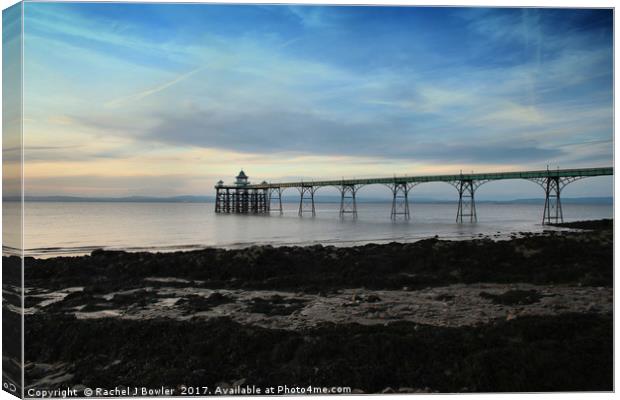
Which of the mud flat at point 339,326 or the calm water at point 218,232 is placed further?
the calm water at point 218,232

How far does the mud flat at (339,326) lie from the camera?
442 centimetres

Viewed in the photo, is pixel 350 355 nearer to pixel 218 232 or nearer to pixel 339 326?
pixel 339 326

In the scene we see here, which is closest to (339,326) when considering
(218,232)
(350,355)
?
(350,355)

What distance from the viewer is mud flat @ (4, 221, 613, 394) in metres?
4.42

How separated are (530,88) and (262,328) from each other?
4.45m

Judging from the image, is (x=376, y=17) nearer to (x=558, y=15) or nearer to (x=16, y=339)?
(x=558, y=15)

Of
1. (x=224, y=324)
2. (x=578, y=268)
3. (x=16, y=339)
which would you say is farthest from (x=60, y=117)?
(x=578, y=268)

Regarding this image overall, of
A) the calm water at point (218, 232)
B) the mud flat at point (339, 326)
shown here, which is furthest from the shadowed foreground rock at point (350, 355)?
the calm water at point (218, 232)

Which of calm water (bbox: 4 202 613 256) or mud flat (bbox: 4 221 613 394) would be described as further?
calm water (bbox: 4 202 613 256)

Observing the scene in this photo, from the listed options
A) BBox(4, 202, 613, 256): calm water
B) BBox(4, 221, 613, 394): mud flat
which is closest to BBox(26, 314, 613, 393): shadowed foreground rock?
BBox(4, 221, 613, 394): mud flat

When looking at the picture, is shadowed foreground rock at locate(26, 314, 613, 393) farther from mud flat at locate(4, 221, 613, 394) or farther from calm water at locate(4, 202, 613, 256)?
calm water at locate(4, 202, 613, 256)

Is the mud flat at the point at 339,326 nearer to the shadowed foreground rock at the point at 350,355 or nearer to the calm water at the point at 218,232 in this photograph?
the shadowed foreground rock at the point at 350,355

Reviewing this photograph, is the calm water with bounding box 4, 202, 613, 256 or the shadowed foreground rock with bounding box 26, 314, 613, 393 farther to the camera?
the calm water with bounding box 4, 202, 613, 256

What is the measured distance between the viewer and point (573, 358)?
4559mm
